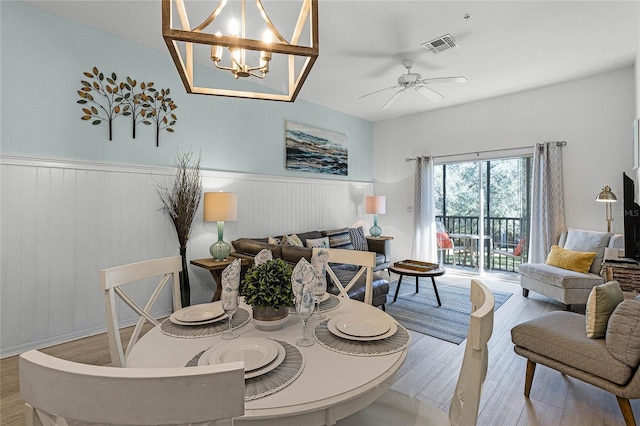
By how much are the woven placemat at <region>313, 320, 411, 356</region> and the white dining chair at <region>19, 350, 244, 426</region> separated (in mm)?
614

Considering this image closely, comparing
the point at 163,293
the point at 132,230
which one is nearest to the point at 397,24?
the point at 132,230

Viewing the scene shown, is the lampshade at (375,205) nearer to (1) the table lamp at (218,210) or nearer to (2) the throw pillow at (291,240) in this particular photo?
(2) the throw pillow at (291,240)

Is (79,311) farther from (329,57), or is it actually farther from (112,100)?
(329,57)

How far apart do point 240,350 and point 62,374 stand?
56cm

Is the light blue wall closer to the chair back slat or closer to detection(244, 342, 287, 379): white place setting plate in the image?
detection(244, 342, 287, 379): white place setting plate

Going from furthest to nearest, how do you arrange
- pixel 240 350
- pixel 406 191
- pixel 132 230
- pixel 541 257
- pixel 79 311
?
pixel 406 191
pixel 541 257
pixel 132 230
pixel 79 311
pixel 240 350

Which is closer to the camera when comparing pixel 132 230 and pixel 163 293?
pixel 132 230

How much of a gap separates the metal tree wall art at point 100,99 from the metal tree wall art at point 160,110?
259 mm

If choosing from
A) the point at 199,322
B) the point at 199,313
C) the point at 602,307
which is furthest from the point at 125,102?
the point at 602,307

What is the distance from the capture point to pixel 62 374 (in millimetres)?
559

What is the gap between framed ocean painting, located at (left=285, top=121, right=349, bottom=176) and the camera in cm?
476

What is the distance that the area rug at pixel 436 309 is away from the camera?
3057 mm

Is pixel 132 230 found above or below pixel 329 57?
below

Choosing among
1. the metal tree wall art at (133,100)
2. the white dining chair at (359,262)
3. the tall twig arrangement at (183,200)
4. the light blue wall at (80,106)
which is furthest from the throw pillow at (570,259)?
the metal tree wall art at (133,100)
